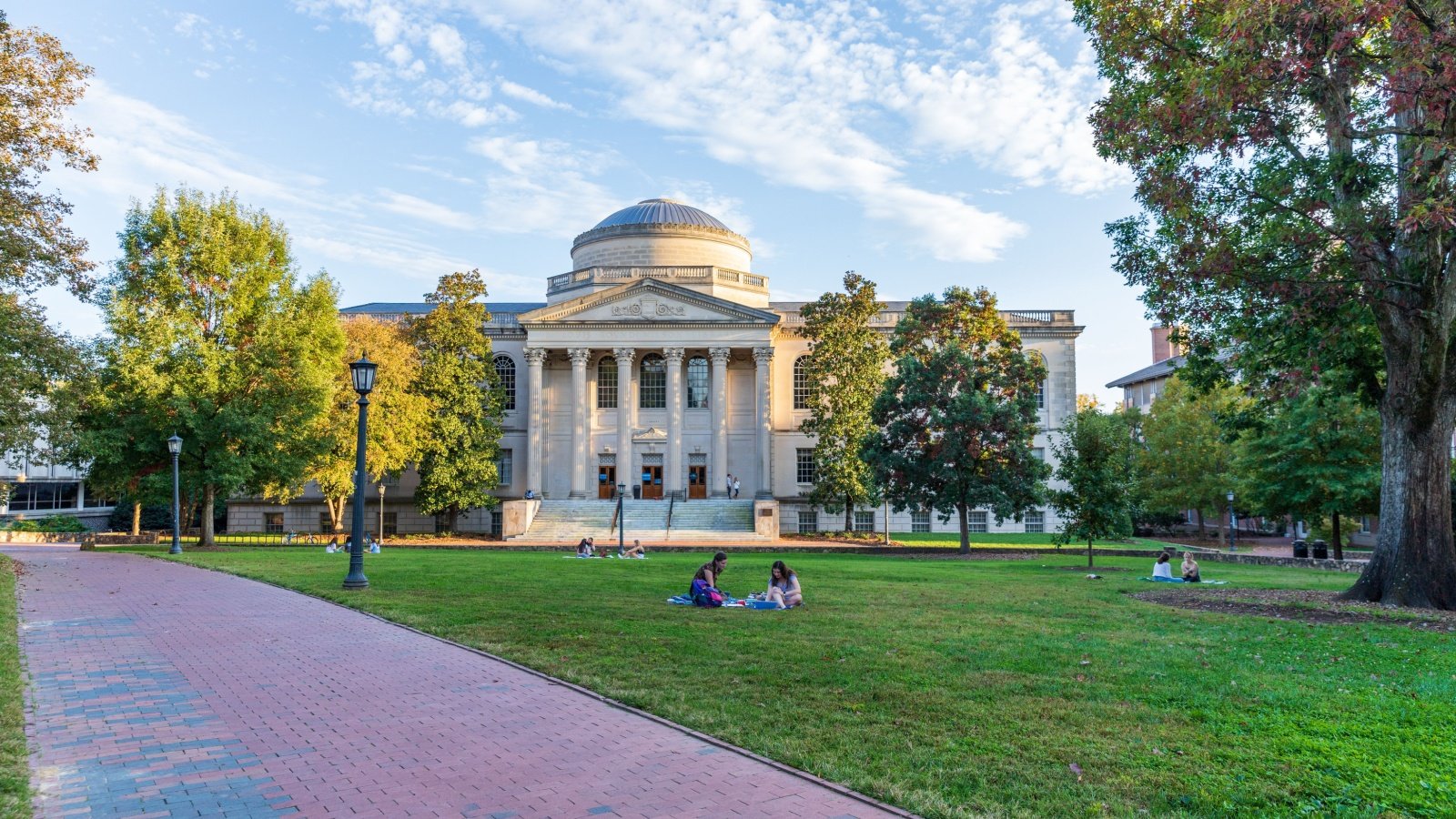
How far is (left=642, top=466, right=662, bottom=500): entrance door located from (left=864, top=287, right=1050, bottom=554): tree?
18088 mm

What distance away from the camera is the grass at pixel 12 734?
18.4ft

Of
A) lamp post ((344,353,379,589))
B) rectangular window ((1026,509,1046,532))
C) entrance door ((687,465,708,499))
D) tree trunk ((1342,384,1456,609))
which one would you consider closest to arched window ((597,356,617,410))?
entrance door ((687,465,708,499))

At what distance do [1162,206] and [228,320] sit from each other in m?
30.3

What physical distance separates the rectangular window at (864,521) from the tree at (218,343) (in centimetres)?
2813

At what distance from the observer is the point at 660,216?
5750 centimetres

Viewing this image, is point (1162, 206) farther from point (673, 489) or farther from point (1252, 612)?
point (673, 489)

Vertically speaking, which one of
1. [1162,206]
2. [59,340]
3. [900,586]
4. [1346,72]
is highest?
[1346,72]

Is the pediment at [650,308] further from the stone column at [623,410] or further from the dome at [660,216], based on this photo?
the dome at [660,216]

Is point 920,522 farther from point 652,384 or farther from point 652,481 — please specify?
→ point 652,384

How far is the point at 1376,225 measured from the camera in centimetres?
1549

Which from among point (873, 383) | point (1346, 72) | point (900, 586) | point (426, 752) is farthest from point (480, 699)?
point (873, 383)

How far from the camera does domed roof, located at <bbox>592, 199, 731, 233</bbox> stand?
56.8 m

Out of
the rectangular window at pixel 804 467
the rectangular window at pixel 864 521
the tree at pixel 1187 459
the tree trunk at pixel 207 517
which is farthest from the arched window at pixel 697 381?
the tree trunk at pixel 207 517

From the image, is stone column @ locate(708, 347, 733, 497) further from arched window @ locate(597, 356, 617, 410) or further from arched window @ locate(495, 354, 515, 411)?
arched window @ locate(495, 354, 515, 411)
